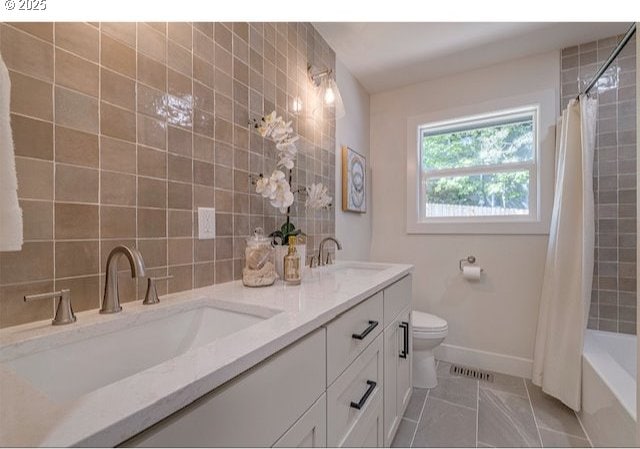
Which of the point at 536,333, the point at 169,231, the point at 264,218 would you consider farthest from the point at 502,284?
the point at 169,231

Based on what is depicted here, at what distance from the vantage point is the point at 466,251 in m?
2.25

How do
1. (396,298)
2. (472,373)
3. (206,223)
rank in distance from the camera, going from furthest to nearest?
1. (472,373)
2. (396,298)
3. (206,223)

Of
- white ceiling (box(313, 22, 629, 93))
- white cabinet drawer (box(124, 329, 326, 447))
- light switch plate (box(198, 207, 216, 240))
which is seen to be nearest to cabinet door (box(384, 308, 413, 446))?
white cabinet drawer (box(124, 329, 326, 447))

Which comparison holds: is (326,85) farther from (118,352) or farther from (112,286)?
(118,352)

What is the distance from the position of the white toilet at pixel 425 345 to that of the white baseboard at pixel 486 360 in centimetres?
40

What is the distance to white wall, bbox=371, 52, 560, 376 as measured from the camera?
2053mm

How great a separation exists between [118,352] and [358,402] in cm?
74

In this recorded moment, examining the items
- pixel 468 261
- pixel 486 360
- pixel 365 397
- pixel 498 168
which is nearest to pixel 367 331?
pixel 365 397

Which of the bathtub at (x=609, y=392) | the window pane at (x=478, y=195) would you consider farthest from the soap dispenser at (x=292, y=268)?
the window pane at (x=478, y=195)

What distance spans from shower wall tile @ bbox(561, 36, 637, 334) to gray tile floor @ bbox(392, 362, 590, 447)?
2.32 ft

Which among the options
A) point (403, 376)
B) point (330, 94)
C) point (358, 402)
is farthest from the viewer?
point (330, 94)

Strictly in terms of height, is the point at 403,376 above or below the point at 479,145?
below

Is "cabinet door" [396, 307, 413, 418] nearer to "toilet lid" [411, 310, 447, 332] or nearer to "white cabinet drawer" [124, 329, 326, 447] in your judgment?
"toilet lid" [411, 310, 447, 332]

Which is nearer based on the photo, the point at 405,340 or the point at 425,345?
the point at 405,340
